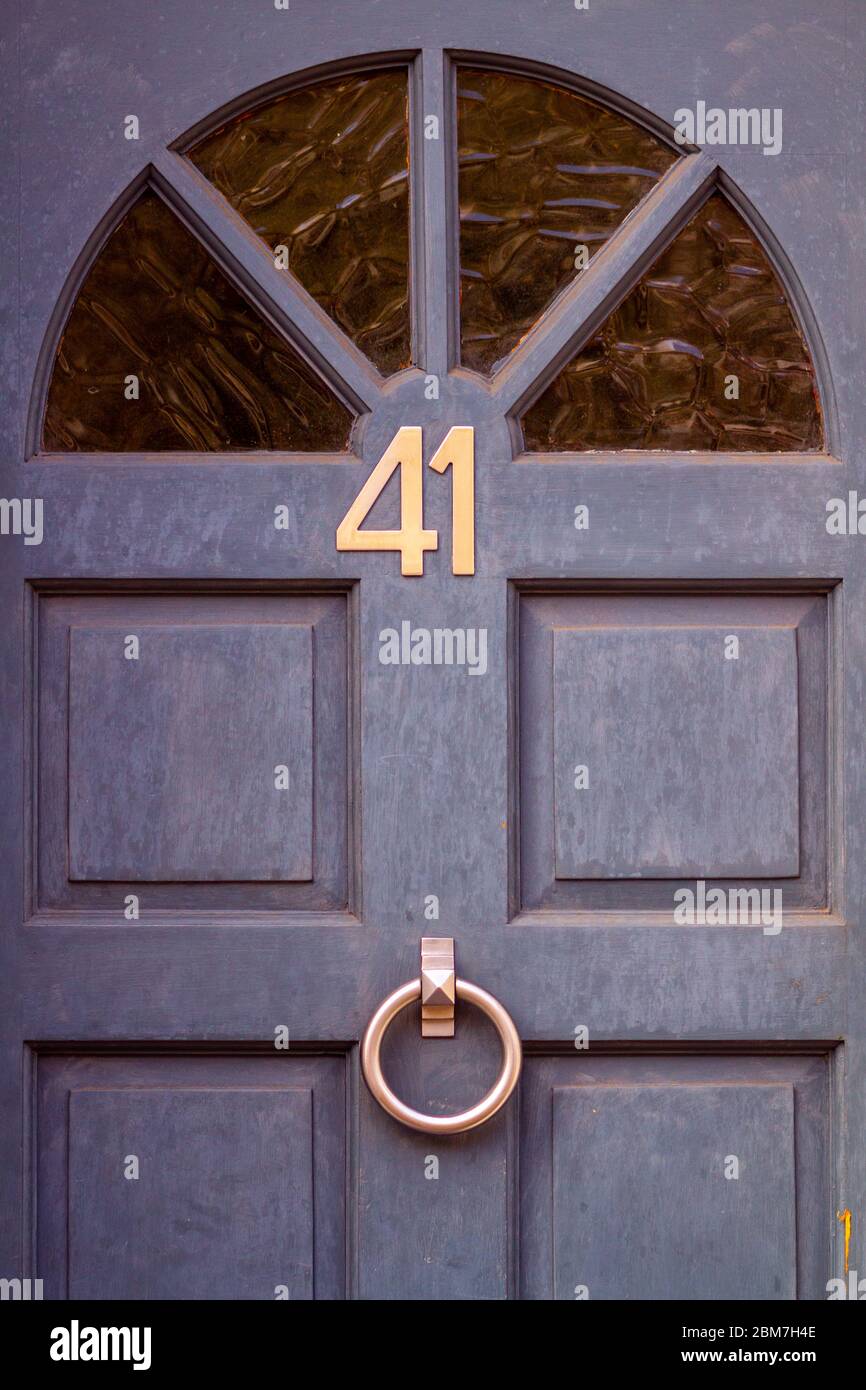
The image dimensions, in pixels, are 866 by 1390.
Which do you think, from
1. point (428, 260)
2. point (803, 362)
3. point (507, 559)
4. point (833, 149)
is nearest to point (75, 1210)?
point (507, 559)

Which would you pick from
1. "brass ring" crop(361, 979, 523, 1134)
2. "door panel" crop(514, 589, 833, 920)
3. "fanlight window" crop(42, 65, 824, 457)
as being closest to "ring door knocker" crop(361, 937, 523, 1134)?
"brass ring" crop(361, 979, 523, 1134)

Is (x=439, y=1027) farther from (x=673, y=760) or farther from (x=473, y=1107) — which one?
(x=673, y=760)

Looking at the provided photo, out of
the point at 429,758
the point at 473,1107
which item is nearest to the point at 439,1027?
the point at 473,1107

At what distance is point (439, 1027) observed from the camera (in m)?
1.22

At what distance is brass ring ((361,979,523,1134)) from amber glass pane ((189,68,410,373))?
0.63 metres

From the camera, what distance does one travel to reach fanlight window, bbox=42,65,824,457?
1.25 m

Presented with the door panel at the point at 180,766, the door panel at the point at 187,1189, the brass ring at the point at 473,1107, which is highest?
the door panel at the point at 180,766

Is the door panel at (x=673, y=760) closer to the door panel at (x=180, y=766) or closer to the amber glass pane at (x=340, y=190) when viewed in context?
the door panel at (x=180, y=766)

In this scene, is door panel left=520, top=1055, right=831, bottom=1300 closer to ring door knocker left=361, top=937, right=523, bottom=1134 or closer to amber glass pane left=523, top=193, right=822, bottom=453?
ring door knocker left=361, top=937, right=523, bottom=1134

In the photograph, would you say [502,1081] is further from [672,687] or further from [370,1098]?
[672,687]

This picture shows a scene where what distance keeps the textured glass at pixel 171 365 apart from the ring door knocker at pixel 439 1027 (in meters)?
0.54

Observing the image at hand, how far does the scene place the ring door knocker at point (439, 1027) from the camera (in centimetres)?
117

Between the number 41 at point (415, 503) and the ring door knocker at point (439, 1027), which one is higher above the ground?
the number 41 at point (415, 503)

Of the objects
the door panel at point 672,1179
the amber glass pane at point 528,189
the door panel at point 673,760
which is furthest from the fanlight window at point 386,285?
the door panel at point 672,1179
